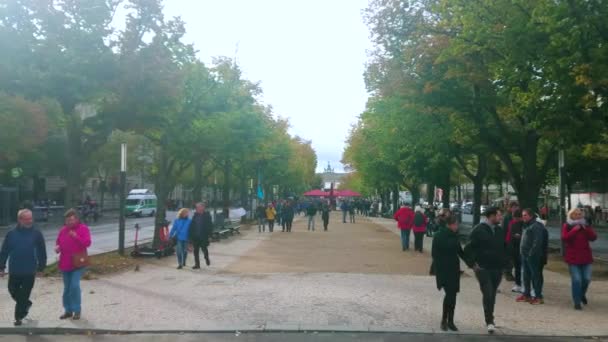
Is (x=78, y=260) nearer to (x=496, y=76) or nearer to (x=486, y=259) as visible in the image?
(x=486, y=259)

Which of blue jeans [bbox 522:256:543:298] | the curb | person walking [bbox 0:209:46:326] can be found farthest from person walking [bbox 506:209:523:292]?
person walking [bbox 0:209:46:326]

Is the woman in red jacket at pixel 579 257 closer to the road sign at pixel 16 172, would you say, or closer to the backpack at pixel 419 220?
the backpack at pixel 419 220

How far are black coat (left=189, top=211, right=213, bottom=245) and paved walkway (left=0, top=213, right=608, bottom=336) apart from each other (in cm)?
78

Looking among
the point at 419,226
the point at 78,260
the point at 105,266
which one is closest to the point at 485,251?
the point at 78,260

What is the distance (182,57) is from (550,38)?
9157 mm

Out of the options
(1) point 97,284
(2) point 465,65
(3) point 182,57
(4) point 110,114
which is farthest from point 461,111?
(1) point 97,284

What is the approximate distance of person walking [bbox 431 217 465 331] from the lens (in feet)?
29.0

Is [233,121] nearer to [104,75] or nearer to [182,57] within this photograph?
[182,57]

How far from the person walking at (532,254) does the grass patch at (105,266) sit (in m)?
8.71

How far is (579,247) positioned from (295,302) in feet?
15.5

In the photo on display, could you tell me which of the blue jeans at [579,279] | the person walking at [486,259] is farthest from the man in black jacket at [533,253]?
the person walking at [486,259]

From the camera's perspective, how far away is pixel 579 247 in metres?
10.8

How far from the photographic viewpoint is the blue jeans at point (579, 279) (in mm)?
10719

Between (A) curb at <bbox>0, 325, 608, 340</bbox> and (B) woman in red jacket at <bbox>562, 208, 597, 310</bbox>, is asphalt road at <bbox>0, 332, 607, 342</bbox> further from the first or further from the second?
(B) woman in red jacket at <bbox>562, 208, 597, 310</bbox>
